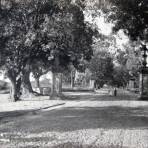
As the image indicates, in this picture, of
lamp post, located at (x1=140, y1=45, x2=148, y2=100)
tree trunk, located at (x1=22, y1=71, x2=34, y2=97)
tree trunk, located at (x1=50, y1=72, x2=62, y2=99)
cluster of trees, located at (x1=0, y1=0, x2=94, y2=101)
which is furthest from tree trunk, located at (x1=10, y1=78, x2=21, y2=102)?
lamp post, located at (x1=140, y1=45, x2=148, y2=100)

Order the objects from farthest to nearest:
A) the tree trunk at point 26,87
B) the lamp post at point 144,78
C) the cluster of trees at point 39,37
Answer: the tree trunk at point 26,87 → the lamp post at point 144,78 → the cluster of trees at point 39,37

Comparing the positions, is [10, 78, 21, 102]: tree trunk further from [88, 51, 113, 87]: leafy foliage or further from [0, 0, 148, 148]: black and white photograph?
[88, 51, 113, 87]: leafy foliage

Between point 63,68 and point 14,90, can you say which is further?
point 63,68

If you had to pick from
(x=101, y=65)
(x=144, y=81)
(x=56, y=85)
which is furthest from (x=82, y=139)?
(x=101, y=65)

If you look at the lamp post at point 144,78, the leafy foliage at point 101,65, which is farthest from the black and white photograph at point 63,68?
the leafy foliage at point 101,65

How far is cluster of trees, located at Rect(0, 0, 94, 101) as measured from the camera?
1138 inches

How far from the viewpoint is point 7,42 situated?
33.0 meters

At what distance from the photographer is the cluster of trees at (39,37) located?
28895 millimetres

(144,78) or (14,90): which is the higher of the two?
(144,78)

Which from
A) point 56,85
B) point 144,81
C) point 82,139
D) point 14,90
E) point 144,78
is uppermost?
point 144,78

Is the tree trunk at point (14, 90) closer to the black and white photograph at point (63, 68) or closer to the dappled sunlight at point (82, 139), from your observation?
the black and white photograph at point (63, 68)

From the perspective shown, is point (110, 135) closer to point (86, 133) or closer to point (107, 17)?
point (86, 133)

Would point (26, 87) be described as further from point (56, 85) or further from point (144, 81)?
point (144, 81)

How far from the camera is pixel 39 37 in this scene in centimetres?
3438
